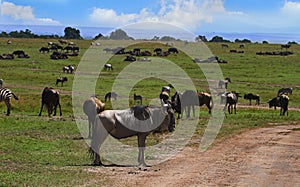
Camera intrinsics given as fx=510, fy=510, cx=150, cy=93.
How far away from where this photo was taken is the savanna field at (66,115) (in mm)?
14258

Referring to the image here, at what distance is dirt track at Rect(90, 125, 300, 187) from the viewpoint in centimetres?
1351

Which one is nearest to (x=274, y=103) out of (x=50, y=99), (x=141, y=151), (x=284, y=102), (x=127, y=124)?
(x=284, y=102)

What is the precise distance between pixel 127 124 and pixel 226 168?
3.27 meters

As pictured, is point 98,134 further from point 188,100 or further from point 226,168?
point 188,100

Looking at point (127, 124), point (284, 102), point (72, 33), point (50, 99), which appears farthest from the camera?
point (72, 33)

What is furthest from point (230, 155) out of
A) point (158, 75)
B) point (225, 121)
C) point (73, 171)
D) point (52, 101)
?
point (158, 75)

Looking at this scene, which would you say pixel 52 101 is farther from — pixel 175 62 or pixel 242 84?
pixel 175 62

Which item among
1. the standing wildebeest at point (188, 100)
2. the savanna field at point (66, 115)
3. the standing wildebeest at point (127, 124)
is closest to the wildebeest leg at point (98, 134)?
the standing wildebeest at point (127, 124)

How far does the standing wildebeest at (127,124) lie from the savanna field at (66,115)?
0.92 metres

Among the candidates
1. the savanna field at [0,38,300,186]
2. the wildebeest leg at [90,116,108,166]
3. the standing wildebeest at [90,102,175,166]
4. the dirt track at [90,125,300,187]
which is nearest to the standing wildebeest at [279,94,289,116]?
the savanna field at [0,38,300,186]

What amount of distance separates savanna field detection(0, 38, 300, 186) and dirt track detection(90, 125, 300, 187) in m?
0.98

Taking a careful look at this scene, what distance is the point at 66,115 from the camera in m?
28.3

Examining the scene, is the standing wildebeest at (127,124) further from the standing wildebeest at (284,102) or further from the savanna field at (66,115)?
the standing wildebeest at (284,102)

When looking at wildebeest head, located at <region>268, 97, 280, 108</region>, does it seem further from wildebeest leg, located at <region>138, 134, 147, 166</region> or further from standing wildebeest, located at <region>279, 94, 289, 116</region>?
wildebeest leg, located at <region>138, 134, 147, 166</region>
